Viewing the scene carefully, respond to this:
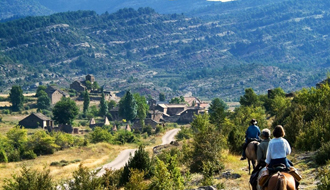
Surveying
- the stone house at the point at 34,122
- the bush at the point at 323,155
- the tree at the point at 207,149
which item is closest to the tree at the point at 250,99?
the stone house at the point at 34,122

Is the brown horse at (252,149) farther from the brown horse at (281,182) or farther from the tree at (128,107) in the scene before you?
the tree at (128,107)

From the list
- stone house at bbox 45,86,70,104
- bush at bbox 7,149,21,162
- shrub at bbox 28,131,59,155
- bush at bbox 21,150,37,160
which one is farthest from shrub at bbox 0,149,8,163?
stone house at bbox 45,86,70,104

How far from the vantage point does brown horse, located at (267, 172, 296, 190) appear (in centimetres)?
1437

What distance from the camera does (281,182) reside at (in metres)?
14.4

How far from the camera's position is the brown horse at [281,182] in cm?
1437

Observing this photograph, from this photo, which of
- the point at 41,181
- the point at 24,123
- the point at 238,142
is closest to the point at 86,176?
the point at 41,181

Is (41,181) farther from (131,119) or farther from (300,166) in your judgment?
(131,119)

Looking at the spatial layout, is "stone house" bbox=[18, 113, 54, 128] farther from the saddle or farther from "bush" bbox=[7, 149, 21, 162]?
the saddle

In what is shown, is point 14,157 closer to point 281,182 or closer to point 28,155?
point 28,155

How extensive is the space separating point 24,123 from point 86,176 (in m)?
103

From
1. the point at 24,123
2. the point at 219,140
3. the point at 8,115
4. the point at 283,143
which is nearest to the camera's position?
the point at 283,143

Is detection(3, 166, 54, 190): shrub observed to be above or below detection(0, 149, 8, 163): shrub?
above

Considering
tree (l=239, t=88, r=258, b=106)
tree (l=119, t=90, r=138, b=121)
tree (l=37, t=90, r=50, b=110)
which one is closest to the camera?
tree (l=239, t=88, r=258, b=106)

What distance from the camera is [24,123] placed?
12156 cm
